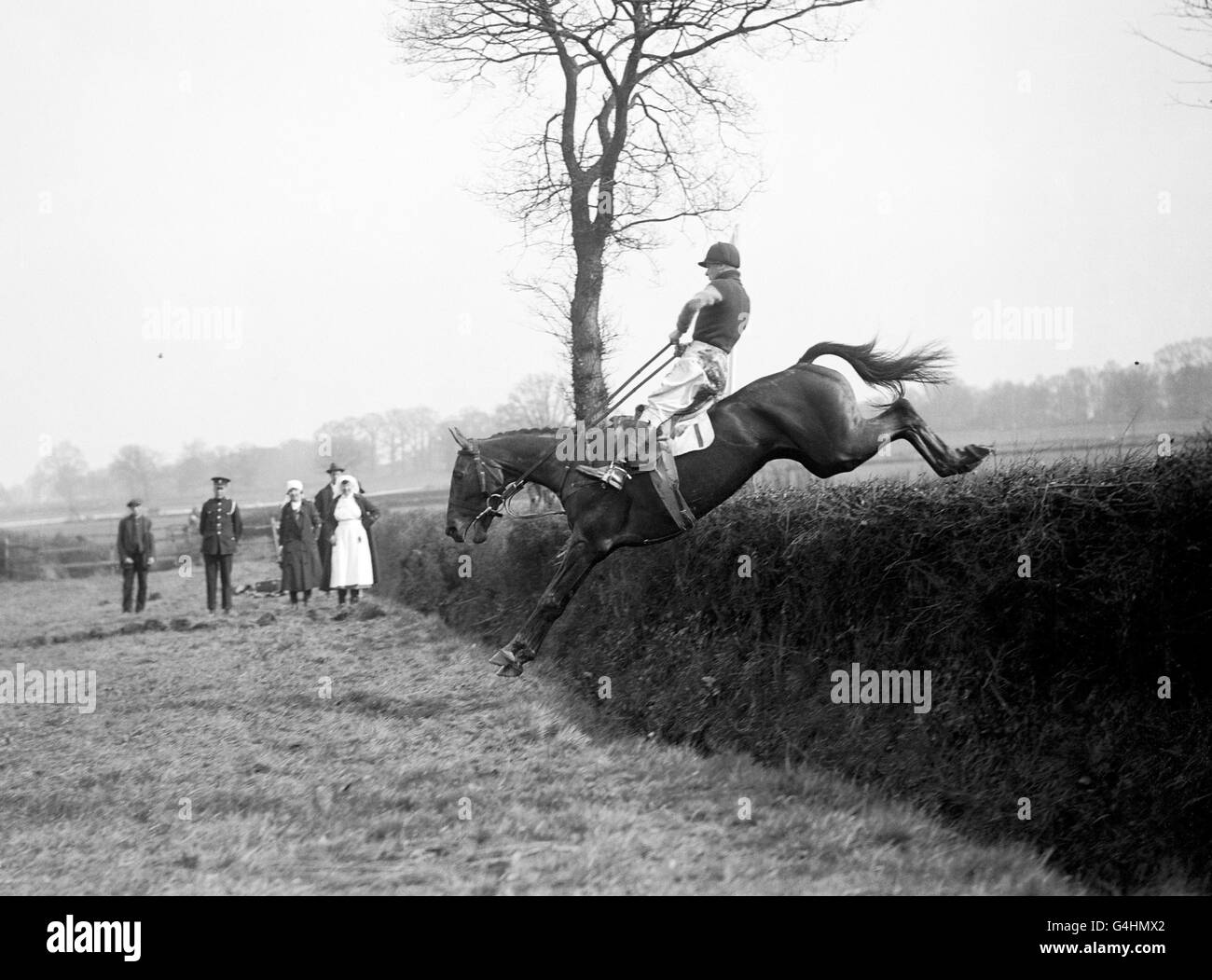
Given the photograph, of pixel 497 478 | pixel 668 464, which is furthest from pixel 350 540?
pixel 668 464

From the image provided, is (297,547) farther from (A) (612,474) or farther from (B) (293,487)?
(A) (612,474)

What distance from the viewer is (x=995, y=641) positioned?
216 inches

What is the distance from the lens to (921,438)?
6.68 meters

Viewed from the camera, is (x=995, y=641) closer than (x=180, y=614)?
Yes

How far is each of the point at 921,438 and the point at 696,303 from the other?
5.34 feet

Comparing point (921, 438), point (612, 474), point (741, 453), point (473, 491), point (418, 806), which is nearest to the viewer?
point (418, 806)

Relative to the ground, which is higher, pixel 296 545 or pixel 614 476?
pixel 614 476

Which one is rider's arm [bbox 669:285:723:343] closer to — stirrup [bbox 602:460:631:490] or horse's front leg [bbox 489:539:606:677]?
stirrup [bbox 602:460:631:490]

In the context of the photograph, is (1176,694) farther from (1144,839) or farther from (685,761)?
(685,761)

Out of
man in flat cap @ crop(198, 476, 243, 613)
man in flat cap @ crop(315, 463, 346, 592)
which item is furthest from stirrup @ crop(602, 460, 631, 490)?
man in flat cap @ crop(198, 476, 243, 613)

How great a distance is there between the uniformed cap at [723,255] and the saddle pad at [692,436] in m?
1.03

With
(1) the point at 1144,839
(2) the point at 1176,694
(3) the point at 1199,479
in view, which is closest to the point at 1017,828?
(1) the point at 1144,839

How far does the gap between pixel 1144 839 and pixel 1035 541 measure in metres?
1.34

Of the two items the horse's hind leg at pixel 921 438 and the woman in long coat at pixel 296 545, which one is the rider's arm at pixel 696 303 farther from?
the woman in long coat at pixel 296 545
